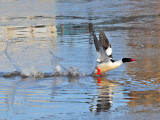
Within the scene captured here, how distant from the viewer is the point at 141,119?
6.97 meters

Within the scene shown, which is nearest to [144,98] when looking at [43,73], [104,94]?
[104,94]

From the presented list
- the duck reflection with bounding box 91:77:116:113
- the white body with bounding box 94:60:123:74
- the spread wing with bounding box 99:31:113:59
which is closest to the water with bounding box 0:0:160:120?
the duck reflection with bounding box 91:77:116:113

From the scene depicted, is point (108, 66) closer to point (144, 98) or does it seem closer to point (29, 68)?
point (29, 68)

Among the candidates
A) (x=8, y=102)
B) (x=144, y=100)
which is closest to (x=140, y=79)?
(x=144, y=100)

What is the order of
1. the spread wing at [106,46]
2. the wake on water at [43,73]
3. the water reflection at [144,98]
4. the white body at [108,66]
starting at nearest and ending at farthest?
the water reflection at [144,98]
the white body at [108,66]
the wake on water at [43,73]
the spread wing at [106,46]

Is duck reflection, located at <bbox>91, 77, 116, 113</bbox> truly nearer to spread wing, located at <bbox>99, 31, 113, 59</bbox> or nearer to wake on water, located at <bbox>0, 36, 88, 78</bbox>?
wake on water, located at <bbox>0, 36, 88, 78</bbox>

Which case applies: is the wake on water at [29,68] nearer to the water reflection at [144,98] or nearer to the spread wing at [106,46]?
the spread wing at [106,46]

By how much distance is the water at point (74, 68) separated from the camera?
Result: 768 centimetres

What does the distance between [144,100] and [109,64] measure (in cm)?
289

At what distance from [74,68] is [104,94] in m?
Result: 2.45

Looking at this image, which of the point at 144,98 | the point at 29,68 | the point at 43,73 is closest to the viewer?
the point at 144,98

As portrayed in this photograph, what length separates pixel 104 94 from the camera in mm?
8906

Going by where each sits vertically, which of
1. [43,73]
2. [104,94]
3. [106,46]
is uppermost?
[106,46]

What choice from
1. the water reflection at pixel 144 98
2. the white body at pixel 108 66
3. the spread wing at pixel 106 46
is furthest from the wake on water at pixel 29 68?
the water reflection at pixel 144 98
